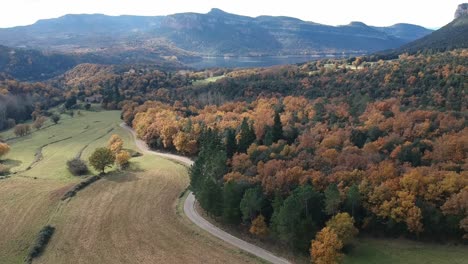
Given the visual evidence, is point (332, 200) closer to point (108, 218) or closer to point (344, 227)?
point (344, 227)

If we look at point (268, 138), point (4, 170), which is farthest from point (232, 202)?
point (4, 170)

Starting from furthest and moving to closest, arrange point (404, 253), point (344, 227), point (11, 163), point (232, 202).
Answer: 1. point (11, 163)
2. point (232, 202)
3. point (344, 227)
4. point (404, 253)

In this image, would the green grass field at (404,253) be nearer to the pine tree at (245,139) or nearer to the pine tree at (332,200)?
the pine tree at (332,200)

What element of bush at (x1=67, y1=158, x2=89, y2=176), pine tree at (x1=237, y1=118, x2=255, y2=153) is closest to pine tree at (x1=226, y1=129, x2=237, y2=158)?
pine tree at (x1=237, y1=118, x2=255, y2=153)

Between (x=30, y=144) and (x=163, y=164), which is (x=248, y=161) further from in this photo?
(x=30, y=144)

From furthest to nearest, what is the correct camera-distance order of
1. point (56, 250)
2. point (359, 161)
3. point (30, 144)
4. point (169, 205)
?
point (30, 144) < point (169, 205) < point (359, 161) < point (56, 250)

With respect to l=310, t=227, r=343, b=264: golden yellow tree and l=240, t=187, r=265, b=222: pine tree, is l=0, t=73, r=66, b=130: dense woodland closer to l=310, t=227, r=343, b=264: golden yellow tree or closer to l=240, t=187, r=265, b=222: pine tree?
l=240, t=187, r=265, b=222: pine tree

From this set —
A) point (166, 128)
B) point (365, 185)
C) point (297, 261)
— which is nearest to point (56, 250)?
point (297, 261)
